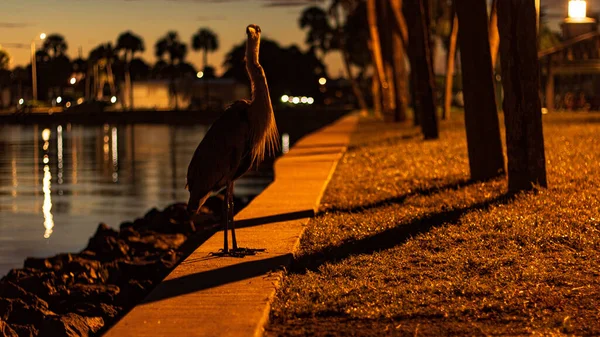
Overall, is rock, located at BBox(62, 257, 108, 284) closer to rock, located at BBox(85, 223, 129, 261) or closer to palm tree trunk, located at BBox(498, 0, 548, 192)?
rock, located at BBox(85, 223, 129, 261)

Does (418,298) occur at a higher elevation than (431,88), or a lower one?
lower

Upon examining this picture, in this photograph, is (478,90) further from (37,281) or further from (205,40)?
(205,40)

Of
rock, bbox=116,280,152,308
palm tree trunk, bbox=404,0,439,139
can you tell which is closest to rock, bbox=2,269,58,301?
rock, bbox=116,280,152,308

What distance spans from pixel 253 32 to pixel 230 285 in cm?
273

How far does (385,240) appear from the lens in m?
10.7

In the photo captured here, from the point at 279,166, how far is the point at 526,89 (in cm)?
943

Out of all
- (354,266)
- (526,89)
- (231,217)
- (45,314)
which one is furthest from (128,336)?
(526,89)

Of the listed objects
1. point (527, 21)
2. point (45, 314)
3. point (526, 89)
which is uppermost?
point (527, 21)

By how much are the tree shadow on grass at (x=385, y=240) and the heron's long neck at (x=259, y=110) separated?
A: 3.71 ft

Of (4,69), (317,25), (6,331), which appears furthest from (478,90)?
(4,69)

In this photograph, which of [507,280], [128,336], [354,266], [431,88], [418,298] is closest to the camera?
[128,336]

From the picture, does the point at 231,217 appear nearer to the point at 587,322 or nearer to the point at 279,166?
the point at 587,322

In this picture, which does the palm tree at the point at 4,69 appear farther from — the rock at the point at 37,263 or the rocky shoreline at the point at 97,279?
the rock at the point at 37,263

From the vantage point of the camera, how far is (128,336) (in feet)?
22.6
